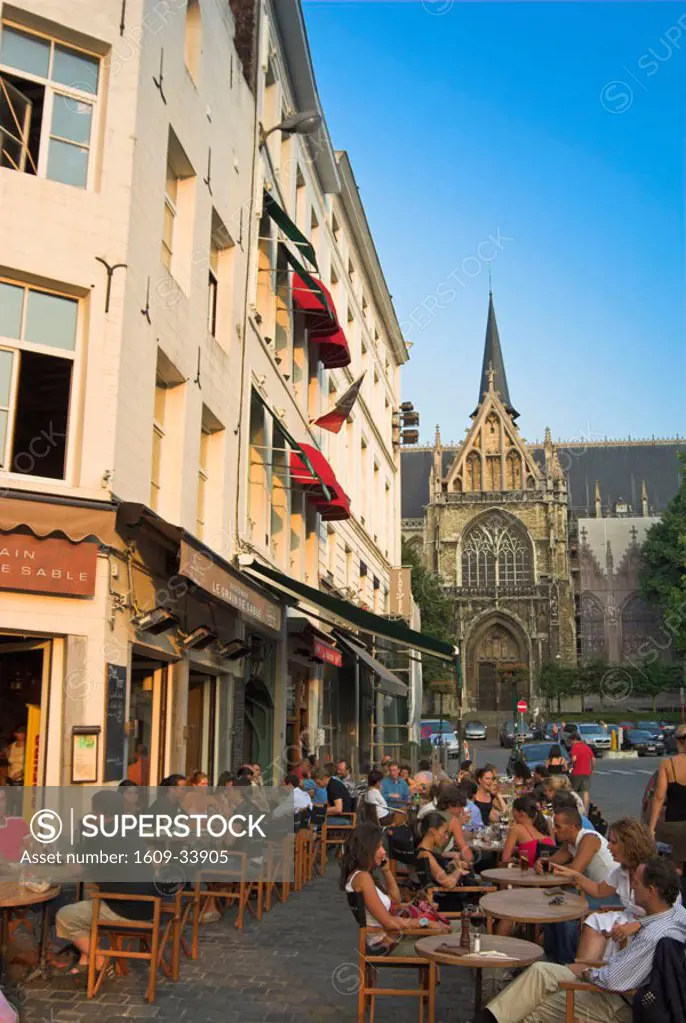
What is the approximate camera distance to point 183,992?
6730 millimetres

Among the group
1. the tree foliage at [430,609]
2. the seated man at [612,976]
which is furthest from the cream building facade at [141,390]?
the tree foliage at [430,609]

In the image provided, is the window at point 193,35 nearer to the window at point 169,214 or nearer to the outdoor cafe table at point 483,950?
the window at point 169,214

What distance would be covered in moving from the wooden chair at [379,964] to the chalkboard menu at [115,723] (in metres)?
3.89

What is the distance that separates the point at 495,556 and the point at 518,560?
1.78 meters

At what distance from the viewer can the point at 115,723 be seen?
31.5 ft

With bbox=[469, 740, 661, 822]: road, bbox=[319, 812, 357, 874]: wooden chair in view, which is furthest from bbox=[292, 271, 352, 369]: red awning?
bbox=[469, 740, 661, 822]: road

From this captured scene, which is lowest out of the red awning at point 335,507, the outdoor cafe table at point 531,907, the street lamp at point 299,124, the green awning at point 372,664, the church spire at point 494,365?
the outdoor cafe table at point 531,907

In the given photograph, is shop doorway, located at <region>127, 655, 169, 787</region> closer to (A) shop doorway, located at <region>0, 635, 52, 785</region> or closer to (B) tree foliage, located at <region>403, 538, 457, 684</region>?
(A) shop doorway, located at <region>0, 635, 52, 785</region>

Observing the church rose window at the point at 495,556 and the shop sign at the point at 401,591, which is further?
the church rose window at the point at 495,556

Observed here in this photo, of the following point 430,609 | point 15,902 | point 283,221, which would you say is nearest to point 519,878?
point 15,902

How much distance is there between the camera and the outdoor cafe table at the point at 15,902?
649cm

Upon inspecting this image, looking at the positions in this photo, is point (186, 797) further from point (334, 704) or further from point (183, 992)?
point (334, 704)

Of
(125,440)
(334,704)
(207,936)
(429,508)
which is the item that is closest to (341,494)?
(334,704)

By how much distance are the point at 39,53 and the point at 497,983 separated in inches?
374
